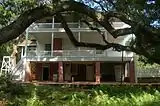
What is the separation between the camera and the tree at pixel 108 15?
13.0 m

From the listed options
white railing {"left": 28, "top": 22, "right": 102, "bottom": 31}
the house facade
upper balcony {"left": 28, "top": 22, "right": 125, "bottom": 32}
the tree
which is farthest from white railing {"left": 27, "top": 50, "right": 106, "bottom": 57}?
the tree

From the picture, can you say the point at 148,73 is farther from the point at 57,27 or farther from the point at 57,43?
the point at 57,27

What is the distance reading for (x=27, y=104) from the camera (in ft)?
36.3

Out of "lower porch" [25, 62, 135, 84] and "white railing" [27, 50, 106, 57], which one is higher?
"white railing" [27, 50, 106, 57]

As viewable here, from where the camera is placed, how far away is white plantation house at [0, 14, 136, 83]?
3756 centimetres

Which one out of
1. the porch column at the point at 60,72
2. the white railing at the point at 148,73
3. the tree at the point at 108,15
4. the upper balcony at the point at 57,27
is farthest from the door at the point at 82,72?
the tree at the point at 108,15

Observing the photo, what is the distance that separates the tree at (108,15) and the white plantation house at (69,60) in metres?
15.6

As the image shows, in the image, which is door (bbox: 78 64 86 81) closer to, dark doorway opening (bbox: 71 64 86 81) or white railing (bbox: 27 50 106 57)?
dark doorway opening (bbox: 71 64 86 81)

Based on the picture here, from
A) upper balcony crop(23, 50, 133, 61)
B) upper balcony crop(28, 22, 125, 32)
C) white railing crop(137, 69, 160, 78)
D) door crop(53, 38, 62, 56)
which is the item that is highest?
upper balcony crop(28, 22, 125, 32)

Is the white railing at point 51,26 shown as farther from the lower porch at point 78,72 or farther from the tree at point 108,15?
the tree at point 108,15

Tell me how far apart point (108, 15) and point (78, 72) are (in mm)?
25353

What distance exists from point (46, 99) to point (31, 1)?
396 inches

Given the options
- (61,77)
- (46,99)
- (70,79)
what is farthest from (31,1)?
(70,79)

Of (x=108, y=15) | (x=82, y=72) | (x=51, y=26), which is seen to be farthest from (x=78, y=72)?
(x=108, y=15)
